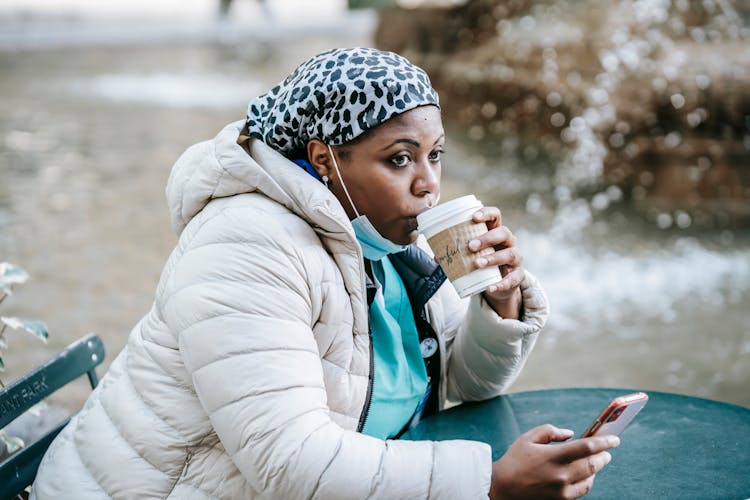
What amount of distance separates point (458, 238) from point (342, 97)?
339mm

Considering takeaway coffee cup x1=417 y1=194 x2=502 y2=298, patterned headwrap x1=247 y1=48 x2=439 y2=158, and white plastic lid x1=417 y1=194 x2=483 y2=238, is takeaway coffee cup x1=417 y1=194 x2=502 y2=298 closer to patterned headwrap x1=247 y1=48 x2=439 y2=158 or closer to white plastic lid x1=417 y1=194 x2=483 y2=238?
white plastic lid x1=417 y1=194 x2=483 y2=238

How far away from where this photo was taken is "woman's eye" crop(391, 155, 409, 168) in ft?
5.15

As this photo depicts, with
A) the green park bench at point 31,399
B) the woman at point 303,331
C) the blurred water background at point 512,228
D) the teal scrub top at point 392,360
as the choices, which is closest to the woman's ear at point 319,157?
the woman at point 303,331

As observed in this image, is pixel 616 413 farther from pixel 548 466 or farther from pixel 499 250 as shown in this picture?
pixel 499 250

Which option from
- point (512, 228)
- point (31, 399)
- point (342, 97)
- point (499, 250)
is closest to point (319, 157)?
point (342, 97)

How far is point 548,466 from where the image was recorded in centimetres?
135

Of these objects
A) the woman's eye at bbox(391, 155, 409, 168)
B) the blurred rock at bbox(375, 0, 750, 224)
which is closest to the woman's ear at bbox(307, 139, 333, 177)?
the woman's eye at bbox(391, 155, 409, 168)

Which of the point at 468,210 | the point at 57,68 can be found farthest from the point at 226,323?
the point at 57,68

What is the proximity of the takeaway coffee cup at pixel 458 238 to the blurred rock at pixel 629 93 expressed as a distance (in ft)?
16.7

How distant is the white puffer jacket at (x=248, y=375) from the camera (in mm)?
1324

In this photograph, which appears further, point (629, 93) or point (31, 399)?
point (629, 93)

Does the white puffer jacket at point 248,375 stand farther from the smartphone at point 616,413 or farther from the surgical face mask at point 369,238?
the smartphone at point 616,413

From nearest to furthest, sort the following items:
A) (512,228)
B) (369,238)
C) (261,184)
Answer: (261,184) → (369,238) → (512,228)

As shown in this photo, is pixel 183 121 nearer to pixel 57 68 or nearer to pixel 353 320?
pixel 57 68
